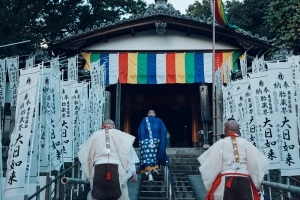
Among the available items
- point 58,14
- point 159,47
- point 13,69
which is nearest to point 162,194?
point 13,69

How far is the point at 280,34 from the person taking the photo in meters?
19.6

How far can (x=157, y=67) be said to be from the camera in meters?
16.1

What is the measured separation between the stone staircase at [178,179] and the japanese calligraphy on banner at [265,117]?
2088 millimetres

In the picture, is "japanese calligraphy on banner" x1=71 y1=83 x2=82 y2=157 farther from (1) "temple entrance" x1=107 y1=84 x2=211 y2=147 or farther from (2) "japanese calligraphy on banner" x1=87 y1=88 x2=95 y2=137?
(1) "temple entrance" x1=107 y1=84 x2=211 y2=147

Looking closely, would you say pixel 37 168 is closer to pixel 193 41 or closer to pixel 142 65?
pixel 142 65

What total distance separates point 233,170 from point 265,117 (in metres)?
2.92

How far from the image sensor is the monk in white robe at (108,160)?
211 inches

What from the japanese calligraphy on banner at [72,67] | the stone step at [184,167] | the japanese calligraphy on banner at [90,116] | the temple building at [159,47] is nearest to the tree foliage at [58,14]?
the temple building at [159,47]

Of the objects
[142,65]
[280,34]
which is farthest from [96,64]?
[280,34]

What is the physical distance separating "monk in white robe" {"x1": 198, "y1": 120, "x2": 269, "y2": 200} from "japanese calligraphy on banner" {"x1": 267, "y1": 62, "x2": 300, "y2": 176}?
7.83 ft

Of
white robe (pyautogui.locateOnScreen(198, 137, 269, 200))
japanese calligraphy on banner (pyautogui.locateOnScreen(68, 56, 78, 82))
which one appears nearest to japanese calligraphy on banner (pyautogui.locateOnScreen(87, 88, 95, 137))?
japanese calligraphy on banner (pyautogui.locateOnScreen(68, 56, 78, 82))

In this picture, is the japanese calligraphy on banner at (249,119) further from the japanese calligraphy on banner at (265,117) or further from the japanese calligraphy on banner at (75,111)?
the japanese calligraphy on banner at (75,111)

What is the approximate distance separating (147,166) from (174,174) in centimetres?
125

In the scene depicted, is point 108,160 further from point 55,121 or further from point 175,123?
point 175,123
